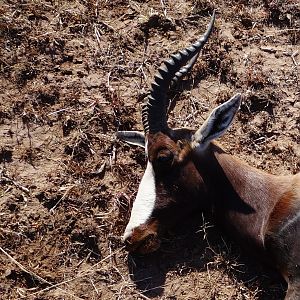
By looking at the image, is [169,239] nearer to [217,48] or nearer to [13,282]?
[13,282]

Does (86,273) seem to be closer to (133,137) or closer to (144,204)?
(144,204)

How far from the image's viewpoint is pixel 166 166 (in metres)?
9.02

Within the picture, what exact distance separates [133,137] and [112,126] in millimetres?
916

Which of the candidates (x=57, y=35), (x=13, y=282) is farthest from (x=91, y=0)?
(x=13, y=282)

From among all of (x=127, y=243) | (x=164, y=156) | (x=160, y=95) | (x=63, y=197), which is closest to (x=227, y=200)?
(x=164, y=156)

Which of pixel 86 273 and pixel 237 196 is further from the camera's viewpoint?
pixel 86 273

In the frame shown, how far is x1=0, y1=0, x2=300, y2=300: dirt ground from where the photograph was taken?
375 inches

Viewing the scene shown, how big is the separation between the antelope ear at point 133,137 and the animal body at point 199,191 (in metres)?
0.65

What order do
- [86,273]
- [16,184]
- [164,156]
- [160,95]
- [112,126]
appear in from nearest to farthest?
[164,156] < [160,95] < [86,273] < [16,184] < [112,126]

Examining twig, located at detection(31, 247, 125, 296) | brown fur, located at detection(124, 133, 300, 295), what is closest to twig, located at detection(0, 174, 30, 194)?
A: twig, located at detection(31, 247, 125, 296)

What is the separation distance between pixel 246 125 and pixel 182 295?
296 centimetres

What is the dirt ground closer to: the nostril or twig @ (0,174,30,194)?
twig @ (0,174,30,194)

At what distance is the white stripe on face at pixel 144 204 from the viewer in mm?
9109

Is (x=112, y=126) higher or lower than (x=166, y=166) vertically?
lower
